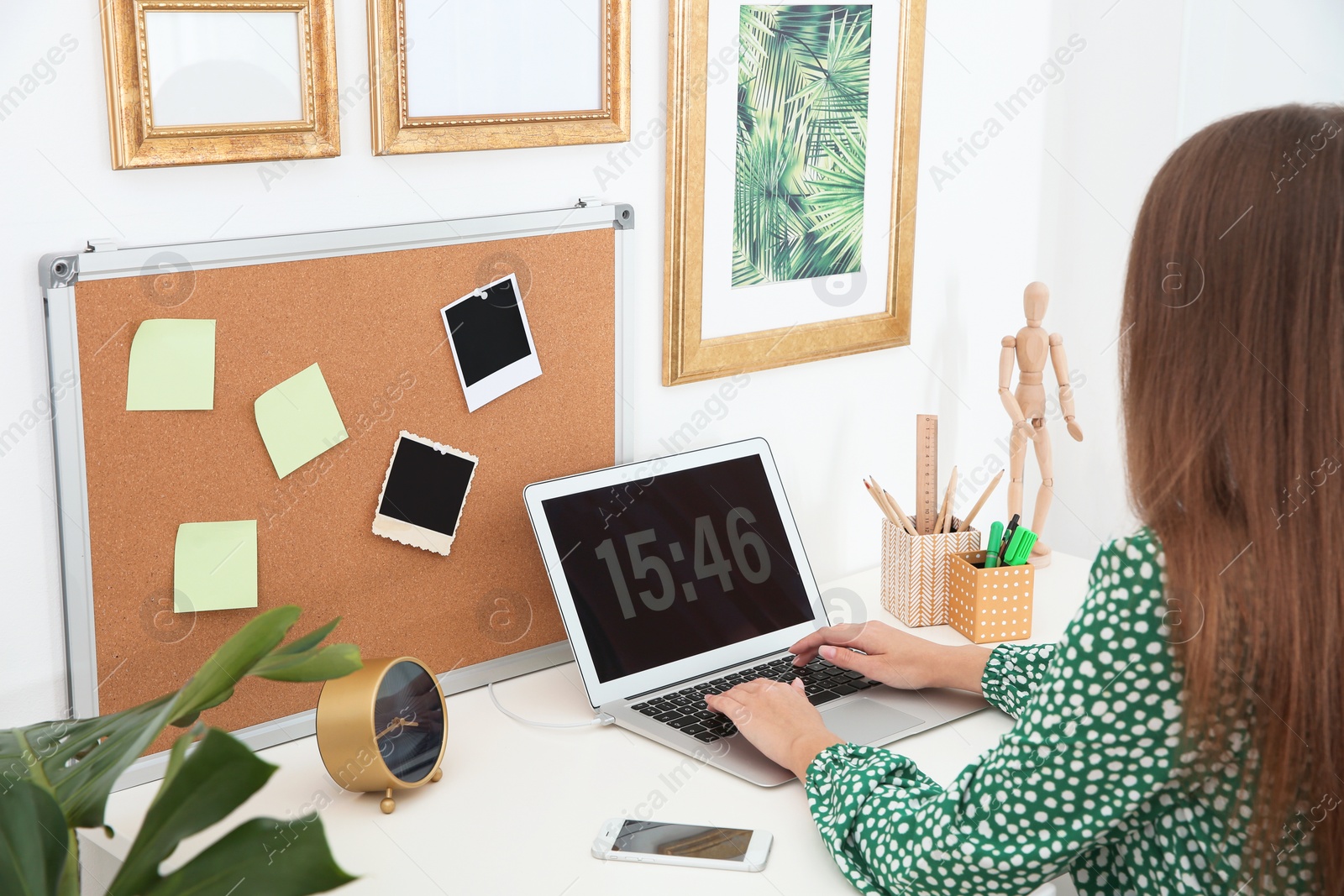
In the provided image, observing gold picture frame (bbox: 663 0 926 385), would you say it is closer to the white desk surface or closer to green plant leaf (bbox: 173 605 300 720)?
the white desk surface

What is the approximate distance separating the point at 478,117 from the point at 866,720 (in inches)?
25.6

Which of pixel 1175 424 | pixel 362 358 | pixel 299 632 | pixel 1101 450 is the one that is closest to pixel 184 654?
pixel 299 632

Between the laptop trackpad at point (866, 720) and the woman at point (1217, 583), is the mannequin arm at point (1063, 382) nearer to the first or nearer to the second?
the laptop trackpad at point (866, 720)

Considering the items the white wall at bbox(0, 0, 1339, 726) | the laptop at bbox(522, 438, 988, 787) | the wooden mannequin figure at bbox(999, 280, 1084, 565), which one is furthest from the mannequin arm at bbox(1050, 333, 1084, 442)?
the laptop at bbox(522, 438, 988, 787)

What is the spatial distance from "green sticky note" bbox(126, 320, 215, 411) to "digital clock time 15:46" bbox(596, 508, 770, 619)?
0.40 metres

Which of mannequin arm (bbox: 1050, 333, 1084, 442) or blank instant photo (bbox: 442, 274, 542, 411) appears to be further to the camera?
mannequin arm (bbox: 1050, 333, 1084, 442)

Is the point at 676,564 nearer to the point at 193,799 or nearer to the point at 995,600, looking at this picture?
the point at 995,600

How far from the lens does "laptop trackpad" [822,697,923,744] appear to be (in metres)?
1.04

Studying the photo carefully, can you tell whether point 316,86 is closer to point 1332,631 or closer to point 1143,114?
point 1332,631

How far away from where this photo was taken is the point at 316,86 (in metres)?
0.94

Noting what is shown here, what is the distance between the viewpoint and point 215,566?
38.0 inches

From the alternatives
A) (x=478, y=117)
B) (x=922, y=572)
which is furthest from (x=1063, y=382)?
(x=478, y=117)

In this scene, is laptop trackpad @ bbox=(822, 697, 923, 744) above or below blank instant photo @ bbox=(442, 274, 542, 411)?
below

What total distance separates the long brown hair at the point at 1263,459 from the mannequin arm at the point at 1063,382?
80 cm
